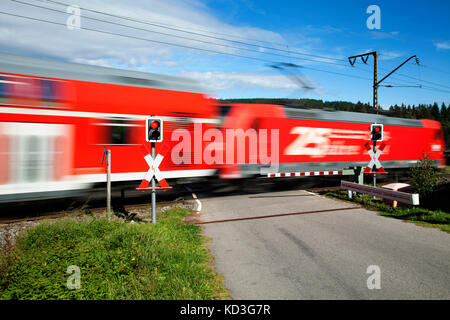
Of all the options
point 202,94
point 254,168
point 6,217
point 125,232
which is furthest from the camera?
point 254,168

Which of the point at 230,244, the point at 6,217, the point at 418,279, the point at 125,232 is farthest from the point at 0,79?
the point at 418,279

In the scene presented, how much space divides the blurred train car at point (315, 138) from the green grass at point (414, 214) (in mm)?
3660

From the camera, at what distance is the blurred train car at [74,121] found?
816cm

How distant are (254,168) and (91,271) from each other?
868 cm

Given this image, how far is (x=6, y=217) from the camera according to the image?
29.5ft

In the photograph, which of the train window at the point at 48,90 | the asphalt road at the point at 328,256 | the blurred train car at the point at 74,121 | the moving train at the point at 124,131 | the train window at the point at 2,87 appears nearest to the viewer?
the asphalt road at the point at 328,256

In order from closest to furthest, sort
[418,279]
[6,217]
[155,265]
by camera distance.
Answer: [418,279] → [155,265] → [6,217]

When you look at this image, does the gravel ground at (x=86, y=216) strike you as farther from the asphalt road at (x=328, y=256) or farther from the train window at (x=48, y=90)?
the train window at (x=48, y=90)

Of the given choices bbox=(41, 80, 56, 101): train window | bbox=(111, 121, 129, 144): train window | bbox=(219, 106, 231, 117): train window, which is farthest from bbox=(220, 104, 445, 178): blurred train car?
bbox=(41, 80, 56, 101): train window

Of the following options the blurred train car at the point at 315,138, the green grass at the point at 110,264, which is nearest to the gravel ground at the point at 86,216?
the green grass at the point at 110,264

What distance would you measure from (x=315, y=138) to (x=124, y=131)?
881 centimetres

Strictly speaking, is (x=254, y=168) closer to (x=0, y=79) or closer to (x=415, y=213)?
(x=415, y=213)

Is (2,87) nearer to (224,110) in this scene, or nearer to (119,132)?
(119,132)

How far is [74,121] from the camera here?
29.4 ft
